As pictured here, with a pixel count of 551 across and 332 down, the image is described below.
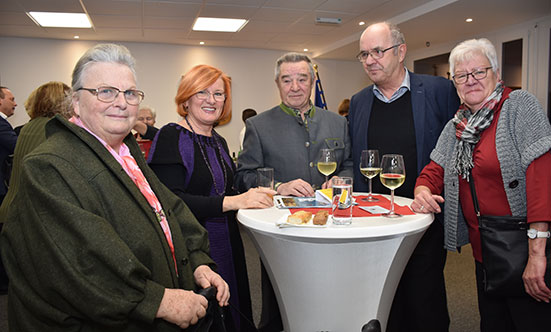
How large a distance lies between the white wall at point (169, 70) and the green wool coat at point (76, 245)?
6115 mm

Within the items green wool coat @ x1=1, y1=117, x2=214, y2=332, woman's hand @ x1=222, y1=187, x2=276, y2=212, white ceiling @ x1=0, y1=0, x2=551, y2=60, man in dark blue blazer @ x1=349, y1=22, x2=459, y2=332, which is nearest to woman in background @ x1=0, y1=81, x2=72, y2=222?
woman's hand @ x1=222, y1=187, x2=276, y2=212

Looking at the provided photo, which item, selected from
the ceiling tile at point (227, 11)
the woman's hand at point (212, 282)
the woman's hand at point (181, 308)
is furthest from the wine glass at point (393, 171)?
the ceiling tile at point (227, 11)

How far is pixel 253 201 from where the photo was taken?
5.88 feet

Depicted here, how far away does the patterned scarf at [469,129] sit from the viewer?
5.70 ft

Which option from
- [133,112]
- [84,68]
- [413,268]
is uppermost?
[84,68]

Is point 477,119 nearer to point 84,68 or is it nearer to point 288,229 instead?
point 288,229

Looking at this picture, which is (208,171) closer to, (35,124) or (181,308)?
(181,308)

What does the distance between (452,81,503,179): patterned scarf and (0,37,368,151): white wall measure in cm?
608

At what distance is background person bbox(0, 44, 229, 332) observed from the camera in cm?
104

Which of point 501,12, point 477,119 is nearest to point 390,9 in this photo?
point 501,12

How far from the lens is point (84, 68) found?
1276 millimetres

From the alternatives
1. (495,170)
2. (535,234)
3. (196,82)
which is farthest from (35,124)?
(535,234)

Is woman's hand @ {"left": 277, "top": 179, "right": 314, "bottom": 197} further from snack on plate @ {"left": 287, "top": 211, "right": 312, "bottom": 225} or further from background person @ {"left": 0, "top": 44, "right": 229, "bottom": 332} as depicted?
background person @ {"left": 0, "top": 44, "right": 229, "bottom": 332}

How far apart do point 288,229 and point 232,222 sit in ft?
2.13
